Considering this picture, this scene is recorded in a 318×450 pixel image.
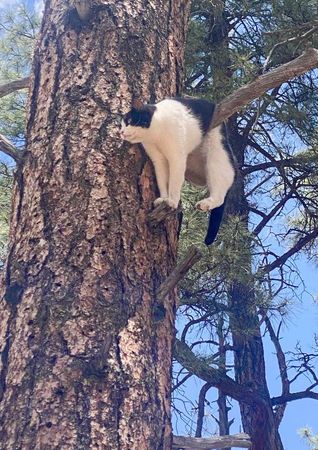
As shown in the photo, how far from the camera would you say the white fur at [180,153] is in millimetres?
1510

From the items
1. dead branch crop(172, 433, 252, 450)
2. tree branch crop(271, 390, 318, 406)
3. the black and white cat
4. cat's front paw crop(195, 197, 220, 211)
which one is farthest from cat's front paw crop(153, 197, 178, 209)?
tree branch crop(271, 390, 318, 406)

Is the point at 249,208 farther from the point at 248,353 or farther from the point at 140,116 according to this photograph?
the point at 140,116

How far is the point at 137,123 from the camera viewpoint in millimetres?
1438

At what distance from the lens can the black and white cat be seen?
58.3 inches

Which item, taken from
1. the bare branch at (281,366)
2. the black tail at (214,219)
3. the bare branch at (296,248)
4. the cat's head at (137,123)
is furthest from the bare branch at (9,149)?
the bare branch at (281,366)

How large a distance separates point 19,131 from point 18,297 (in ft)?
6.03

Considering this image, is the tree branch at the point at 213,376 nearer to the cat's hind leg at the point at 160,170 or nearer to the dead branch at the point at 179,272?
the cat's hind leg at the point at 160,170

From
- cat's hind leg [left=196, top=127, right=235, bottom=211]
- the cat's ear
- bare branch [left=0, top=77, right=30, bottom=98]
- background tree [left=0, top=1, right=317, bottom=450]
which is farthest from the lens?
background tree [left=0, top=1, right=317, bottom=450]

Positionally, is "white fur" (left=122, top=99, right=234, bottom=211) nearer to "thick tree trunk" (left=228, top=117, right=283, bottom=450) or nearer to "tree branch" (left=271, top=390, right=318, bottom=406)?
"thick tree trunk" (left=228, top=117, right=283, bottom=450)

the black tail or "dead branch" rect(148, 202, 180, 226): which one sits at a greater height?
the black tail

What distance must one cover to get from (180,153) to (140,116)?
0.81ft

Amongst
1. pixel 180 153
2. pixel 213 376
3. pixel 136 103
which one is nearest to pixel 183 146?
pixel 180 153

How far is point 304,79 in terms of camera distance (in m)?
3.04

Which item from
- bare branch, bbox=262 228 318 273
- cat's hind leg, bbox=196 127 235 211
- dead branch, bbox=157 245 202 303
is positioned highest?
bare branch, bbox=262 228 318 273
